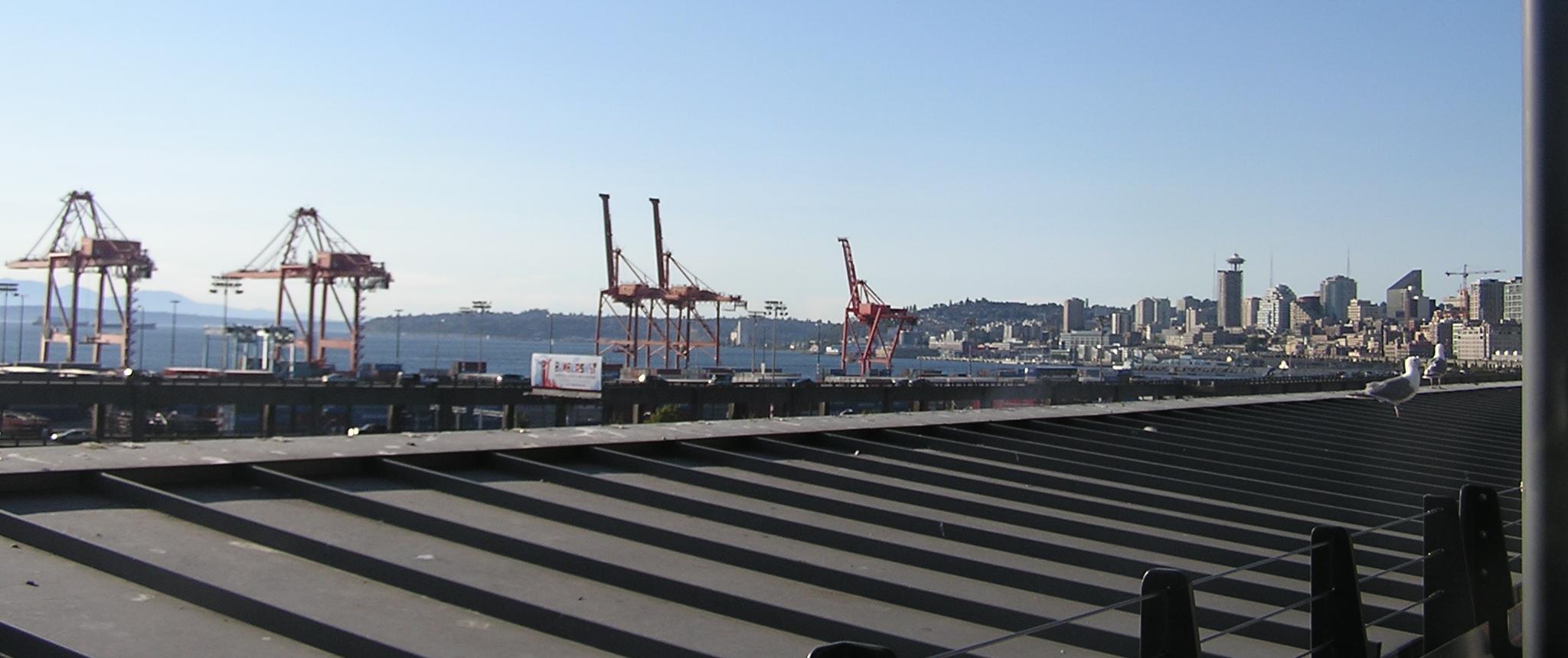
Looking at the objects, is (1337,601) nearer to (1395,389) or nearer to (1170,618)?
(1170,618)

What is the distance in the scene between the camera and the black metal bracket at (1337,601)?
4012 millimetres

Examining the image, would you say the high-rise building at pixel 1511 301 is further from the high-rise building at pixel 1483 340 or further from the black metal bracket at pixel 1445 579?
the black metal bracket at pixel 1445 579

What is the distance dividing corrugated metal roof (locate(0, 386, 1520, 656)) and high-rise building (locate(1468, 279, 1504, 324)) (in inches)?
4990

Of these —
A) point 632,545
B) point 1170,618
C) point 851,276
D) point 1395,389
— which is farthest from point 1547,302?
point 851,276

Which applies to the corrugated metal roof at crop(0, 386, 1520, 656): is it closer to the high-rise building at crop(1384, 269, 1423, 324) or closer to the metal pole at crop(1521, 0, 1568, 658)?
the metal pole at crop(1521, 0, 1568, 658)

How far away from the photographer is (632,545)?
5371mm

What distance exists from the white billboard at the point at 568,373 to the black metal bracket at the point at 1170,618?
45106 mm

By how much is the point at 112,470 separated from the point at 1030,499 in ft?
15.8

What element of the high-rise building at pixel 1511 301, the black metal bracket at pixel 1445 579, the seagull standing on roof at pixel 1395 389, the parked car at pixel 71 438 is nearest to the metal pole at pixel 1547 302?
the black metal bracket at pixel 1445 579

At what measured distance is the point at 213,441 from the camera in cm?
702

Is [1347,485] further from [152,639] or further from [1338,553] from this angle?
[152,639]

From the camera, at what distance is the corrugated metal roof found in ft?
13.6

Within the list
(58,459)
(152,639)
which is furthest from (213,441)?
(152,639)

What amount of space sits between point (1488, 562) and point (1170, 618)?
2.61m
